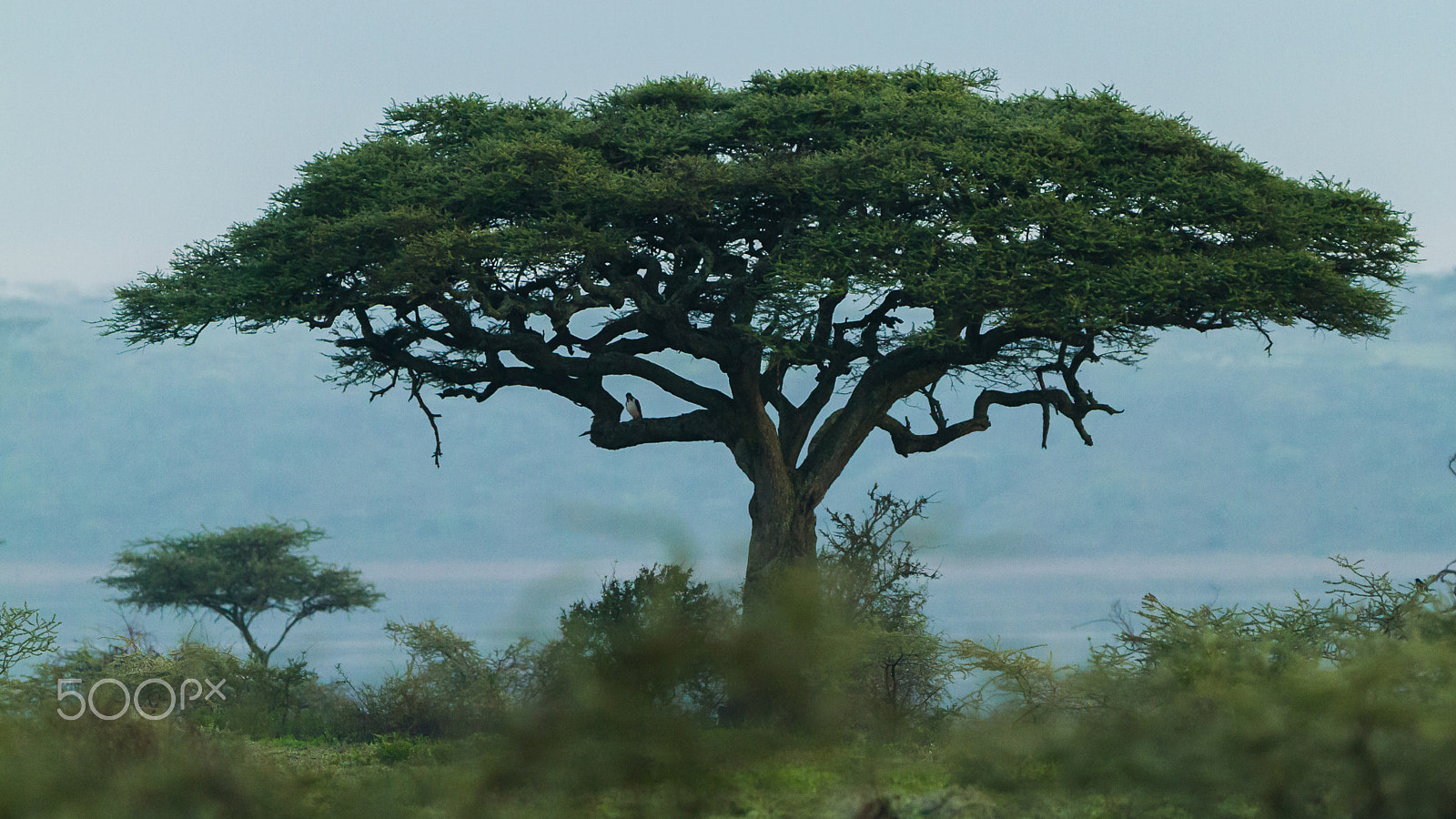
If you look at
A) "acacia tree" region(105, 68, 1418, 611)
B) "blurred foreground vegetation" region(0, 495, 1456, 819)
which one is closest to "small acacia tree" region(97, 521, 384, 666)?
"acacia tree" region(105, 68, 1418, 611)

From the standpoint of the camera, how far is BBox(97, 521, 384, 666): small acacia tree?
30406 millimetres

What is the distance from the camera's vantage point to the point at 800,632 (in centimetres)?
509

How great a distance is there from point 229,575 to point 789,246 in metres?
18.9

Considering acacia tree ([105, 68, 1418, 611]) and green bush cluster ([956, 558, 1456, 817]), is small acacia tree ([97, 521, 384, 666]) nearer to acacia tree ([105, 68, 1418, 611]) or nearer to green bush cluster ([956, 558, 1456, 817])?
acacia tree ([105, 68, 1418, 611])

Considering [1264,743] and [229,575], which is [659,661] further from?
[229,575]

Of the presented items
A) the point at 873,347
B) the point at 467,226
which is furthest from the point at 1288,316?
the point at 467,226

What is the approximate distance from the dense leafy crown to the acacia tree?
0.05 meters

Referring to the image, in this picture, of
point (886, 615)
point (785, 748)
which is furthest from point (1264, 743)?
point (886, 615)

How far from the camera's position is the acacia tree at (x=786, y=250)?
1755cm

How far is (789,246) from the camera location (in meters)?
18.7

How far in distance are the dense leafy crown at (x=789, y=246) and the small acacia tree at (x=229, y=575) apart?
34.9 ft

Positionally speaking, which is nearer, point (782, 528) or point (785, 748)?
point (785, 748)

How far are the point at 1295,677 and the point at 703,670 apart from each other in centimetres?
322

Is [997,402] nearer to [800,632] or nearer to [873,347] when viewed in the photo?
[873,347]
